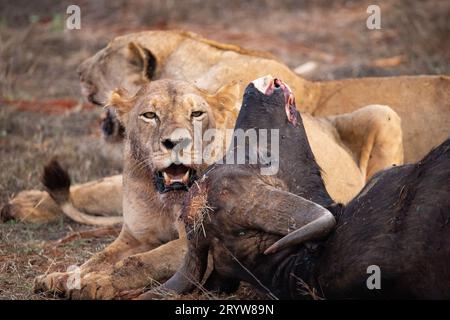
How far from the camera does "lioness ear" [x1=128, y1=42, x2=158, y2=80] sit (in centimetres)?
722

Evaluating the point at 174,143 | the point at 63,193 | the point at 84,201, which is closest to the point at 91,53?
the point at 84,201

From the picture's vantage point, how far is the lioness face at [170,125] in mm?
4781

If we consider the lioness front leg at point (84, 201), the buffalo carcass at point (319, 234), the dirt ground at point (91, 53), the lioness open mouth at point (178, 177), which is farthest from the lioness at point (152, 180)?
the lioness front leg at point (84, 201)

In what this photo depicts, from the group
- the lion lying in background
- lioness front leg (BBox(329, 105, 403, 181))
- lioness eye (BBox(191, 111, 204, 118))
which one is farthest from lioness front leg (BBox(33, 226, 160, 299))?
lioness front leg (BBox(329, 105, 403, 181))

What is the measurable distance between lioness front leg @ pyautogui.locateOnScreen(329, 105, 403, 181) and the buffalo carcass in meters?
2.14

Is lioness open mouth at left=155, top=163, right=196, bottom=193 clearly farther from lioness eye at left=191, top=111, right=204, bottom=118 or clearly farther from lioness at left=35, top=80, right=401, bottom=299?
lioness eye at left=191, top=111, right=204, bottom=118

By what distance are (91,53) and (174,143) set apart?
23.3ft

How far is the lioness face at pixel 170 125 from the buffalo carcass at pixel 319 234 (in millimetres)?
563

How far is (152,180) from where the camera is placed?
5.09 m

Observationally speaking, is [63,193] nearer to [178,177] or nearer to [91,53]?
[178,177]

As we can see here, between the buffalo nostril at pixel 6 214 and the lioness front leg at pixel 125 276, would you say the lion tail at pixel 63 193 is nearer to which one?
the buffalo nostril at pixel 6 214

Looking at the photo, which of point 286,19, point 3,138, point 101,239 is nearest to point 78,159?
point 3,138

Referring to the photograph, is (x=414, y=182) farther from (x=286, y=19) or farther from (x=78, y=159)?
(x=286, y=19)

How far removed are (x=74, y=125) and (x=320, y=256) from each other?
5540 millimetres
